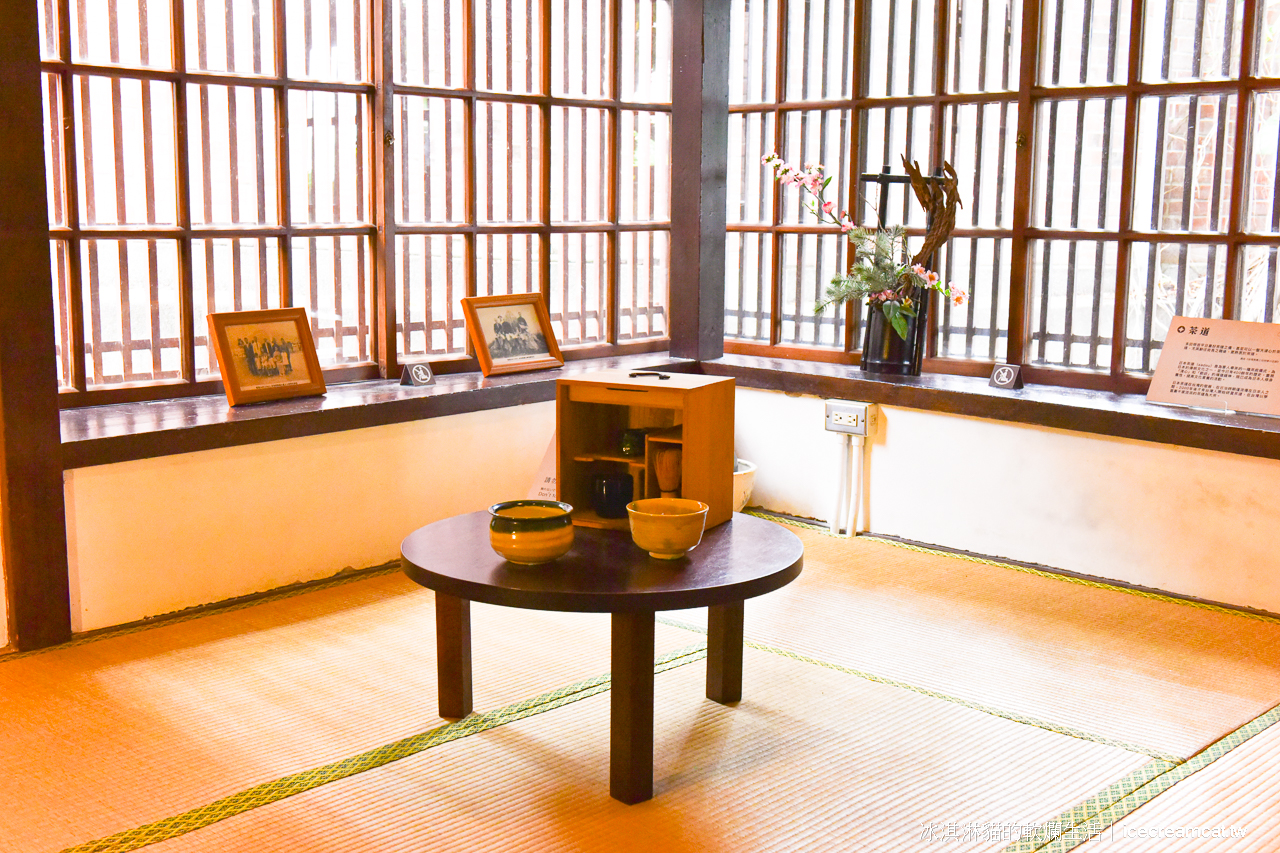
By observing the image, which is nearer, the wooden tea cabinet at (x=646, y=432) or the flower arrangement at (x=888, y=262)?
the wooden tea cabinet at (x=646, y=432)

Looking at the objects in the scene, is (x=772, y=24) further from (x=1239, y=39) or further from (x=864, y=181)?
(x=1239, y=39)

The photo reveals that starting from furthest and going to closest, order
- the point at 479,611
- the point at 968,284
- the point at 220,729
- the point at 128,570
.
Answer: the point at 968,284 → the point at 479,611 → the point at 128,570 → the point at 220,729

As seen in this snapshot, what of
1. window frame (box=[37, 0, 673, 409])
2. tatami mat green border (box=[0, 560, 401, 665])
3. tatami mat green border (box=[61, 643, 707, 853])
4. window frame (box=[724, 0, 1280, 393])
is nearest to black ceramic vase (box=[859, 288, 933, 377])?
window frame (box=[724, 0, 1280, 393])

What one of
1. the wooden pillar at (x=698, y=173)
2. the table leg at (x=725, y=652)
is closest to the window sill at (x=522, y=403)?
the wooden pillar at (x=698, y=173)

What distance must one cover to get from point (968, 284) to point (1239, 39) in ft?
3.89

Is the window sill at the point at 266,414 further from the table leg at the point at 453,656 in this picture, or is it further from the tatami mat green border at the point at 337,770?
the tatami mat green border at the point at 337,770

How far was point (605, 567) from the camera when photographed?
8.13 ft

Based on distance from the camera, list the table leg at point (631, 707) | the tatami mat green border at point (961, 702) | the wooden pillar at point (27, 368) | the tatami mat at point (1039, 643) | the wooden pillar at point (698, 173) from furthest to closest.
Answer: the wooden pillar at point (698, 173) → the wooden pillar at point (27, 368) → the tatami mat at point (1039, 643) → the tatami mat green border at point (961, 702) → the table leg at point (631, 707)

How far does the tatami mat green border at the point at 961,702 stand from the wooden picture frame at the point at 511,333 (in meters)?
1.34

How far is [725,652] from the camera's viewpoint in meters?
2.90

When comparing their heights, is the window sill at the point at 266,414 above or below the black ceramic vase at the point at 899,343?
below

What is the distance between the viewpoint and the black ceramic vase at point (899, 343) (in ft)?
14.4

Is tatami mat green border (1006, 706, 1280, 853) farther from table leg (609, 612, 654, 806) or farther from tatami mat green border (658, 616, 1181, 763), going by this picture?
table leg (609, 612, 654, 806)

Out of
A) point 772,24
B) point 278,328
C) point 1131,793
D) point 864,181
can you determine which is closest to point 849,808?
point 1131,793
